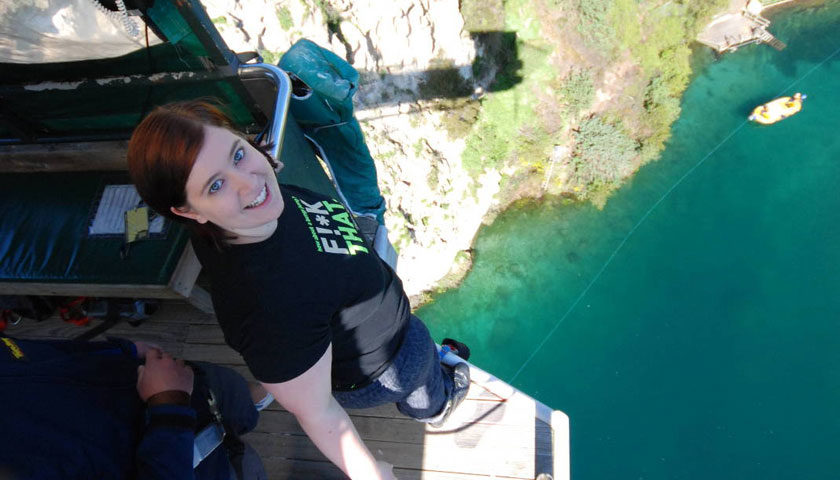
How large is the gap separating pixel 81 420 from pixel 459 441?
6.14 feet

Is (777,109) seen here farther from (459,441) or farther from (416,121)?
(459,441)

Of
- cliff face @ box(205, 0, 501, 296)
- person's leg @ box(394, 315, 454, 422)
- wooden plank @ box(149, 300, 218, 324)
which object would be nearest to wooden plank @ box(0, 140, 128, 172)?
wooden plank @ box(149, 300, 218, 324)

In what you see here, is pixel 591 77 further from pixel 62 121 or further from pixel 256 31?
pixel 62 121

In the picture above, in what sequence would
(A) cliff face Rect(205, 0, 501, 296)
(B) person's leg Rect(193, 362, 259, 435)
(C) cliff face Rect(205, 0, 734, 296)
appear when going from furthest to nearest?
(C) cliff face Rect(205, 0, 734, 296), (A) cliff face Rect(205, 0, 501, 296), (B) person's leg Rect(193, 362, 259, 435)

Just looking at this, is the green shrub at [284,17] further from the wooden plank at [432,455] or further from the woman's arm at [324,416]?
the woman's arm at [324,416]

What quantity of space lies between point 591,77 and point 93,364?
1046cm

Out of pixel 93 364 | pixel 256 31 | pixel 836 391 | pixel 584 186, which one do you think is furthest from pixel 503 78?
pixel 93 364

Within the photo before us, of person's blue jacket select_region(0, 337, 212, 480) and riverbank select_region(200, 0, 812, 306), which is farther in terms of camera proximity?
riverbank select_region(200, 0, 812, 306)

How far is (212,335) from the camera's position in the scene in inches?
115

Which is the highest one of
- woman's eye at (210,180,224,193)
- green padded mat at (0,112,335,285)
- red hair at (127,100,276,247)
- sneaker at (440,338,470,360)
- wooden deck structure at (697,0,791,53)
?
red hair at (127,100,276,247)

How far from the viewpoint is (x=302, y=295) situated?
124 centimetres

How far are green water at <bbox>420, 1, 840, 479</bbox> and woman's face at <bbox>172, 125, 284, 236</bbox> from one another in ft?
26.3

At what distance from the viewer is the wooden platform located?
2.53 metres

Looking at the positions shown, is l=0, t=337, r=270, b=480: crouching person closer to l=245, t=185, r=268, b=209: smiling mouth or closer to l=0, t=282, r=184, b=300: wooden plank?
l=0, t=282, r=184, b=300: wooden plank
